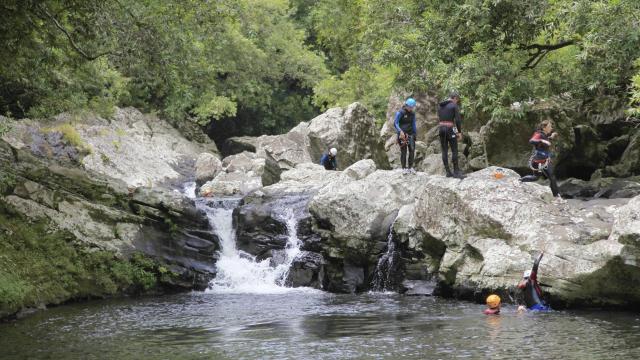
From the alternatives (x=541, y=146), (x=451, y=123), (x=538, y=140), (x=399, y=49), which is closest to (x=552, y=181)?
(x=541, y=146)

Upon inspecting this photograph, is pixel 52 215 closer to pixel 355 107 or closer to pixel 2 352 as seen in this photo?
pixel 2 352

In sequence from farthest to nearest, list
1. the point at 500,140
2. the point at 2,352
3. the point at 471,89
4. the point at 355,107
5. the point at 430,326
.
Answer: the point at 355,107 → the point at 500,140 → the point at 471,89 → the point at 430,326 → the point at 2,352

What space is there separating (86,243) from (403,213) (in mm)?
8933

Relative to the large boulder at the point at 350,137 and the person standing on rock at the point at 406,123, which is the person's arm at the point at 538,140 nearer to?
the person standing on rock at the point at 406,123

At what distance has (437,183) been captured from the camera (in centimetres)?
1834

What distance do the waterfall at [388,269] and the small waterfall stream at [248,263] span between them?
2717 millimetres

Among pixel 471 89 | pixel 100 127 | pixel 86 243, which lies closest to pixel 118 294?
pixel 86 243

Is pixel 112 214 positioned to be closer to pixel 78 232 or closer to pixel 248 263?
pixel 78 232

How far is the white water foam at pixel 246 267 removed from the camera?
21.6 m

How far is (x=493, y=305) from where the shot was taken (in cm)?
1445

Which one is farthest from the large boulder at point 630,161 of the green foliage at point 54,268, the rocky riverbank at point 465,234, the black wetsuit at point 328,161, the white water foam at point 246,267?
the green foliage at point 54,268

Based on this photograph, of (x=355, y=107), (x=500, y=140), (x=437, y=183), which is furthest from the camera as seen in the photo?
(x=355, y=107)

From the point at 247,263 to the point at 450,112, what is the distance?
839cm

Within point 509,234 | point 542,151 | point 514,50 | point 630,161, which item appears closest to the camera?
point 509,234
